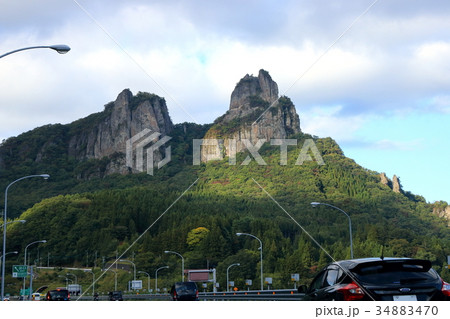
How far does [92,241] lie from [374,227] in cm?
8384

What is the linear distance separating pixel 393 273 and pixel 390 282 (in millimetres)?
228

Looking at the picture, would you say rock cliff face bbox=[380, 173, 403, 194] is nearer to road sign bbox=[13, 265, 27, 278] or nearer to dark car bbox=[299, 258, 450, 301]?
road sign bbox=[13, 265, 27, 278]

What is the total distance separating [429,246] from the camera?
111 metres

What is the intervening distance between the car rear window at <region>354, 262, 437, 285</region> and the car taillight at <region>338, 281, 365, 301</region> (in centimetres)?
19

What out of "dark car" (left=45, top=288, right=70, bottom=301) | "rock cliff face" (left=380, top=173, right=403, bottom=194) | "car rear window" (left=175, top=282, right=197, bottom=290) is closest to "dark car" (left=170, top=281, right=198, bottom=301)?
"car rear window" (left=175, top=282, right=197, bottom=290)

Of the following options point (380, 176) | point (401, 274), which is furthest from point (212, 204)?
point (401, 274)

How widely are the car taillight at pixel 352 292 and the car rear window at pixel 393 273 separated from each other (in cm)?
19

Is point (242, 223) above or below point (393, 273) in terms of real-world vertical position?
above

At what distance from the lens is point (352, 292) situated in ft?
38.8

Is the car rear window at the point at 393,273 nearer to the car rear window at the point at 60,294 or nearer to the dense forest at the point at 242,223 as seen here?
the car rear window at the point at 60,294

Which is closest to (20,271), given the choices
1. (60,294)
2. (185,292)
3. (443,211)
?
(60,294)

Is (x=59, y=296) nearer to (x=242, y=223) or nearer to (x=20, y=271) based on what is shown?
(x=20, y=271)

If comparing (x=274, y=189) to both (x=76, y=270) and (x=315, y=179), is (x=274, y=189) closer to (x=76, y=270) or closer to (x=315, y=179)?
(x=315, y=179)

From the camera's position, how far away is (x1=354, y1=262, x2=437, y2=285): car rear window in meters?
11.8
